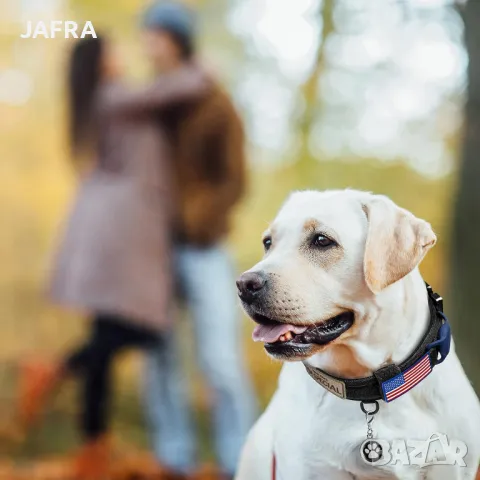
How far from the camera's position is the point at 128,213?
251 centimetres

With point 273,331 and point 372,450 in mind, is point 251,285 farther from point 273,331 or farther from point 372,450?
point 372,450

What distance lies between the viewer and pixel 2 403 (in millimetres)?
3141

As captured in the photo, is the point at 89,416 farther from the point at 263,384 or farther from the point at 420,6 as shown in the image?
the point at 420,6

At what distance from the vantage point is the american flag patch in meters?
0.96

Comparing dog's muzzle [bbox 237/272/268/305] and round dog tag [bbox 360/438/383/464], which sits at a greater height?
dog's muzzle [bbox 237/272/268/305]

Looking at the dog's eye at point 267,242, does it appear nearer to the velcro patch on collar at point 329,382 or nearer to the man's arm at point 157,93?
the velcro patch on collar at point 329,382

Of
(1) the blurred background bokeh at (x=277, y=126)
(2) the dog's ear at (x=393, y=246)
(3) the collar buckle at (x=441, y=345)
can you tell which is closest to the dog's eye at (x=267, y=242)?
(2) the dog's ear at (x=393, y=246)

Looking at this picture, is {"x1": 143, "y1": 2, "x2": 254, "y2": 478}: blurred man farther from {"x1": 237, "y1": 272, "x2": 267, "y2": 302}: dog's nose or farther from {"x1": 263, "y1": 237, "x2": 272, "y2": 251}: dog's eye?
{"x1": 237, "y1": 272, "x2": 267, "y2": 302}: dog's nose

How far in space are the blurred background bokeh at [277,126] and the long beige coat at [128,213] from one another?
304 millimetres

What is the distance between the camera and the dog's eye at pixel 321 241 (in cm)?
102

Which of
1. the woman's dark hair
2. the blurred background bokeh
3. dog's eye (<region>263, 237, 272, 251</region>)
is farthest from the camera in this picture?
the woman's dark hair

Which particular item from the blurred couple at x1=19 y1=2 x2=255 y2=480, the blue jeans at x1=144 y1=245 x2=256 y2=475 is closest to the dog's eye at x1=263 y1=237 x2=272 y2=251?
the blue jeans at x1=144 y1=245 x2=256 y2=475

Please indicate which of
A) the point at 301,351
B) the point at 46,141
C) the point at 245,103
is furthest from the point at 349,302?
the point at 46,141

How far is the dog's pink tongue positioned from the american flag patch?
135 mm
